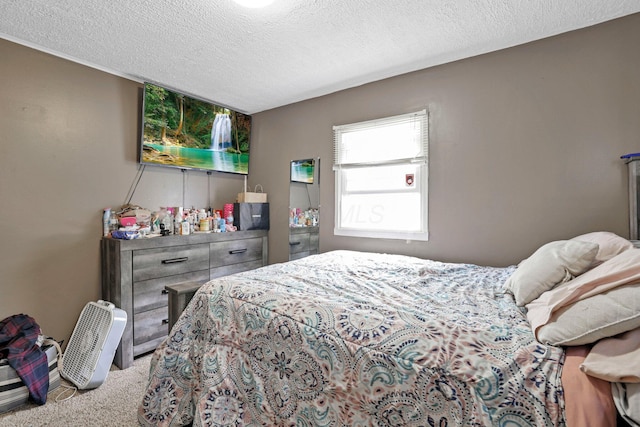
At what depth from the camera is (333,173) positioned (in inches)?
121

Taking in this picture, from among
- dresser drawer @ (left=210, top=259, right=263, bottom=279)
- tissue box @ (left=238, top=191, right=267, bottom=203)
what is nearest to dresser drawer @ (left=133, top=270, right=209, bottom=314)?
dresser drawer @ (left=210, top=259, right=263, bottom=279)

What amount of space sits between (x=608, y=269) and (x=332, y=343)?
967mm

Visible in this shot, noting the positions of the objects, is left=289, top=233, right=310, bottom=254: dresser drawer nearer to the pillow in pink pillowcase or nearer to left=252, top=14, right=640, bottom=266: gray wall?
left=252, top=14, right=640, bottom=266: gray wall

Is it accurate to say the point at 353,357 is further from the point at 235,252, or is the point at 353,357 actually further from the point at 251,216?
the point at 251,216

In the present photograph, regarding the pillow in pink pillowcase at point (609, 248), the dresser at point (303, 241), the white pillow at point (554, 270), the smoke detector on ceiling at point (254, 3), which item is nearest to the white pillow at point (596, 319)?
the white pillow at point (554, 270)

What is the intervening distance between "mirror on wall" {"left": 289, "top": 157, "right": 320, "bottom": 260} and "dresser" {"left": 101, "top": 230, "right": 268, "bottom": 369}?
32.8 inches

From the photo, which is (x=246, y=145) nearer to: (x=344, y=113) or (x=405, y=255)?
(x=344, y=113)

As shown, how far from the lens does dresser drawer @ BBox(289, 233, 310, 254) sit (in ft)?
10.6

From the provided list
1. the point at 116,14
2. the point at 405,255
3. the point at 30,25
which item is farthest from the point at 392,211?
the point at 30,25

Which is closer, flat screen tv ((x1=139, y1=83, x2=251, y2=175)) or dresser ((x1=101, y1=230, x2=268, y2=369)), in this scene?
dresser ((x1=101, y1=230, x2=268, y2=369))

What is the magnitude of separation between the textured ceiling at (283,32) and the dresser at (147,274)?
1483 millimetres

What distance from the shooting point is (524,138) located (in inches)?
84.0

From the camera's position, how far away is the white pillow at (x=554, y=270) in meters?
1.20

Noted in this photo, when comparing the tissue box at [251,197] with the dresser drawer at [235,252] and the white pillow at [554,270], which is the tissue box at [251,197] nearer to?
the dresser drawer at [235,252]
